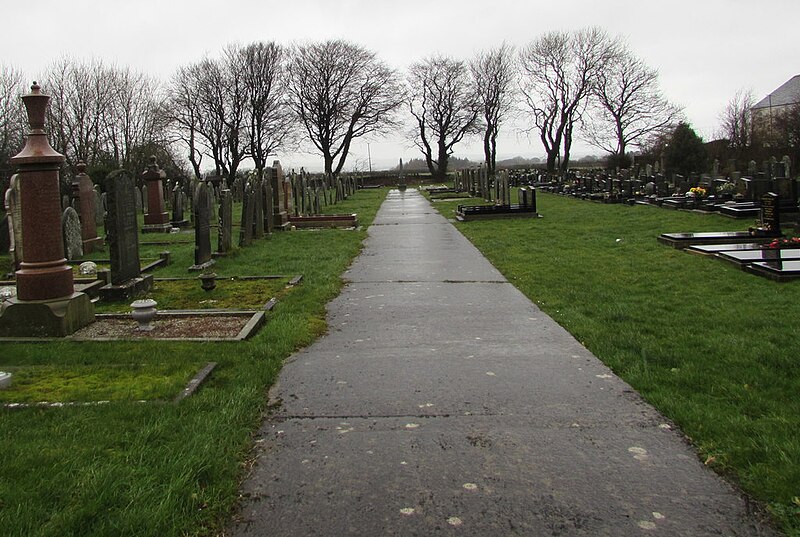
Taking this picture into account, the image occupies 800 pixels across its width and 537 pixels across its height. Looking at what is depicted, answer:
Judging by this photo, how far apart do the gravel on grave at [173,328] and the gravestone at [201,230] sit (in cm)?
405

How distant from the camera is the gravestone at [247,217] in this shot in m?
14.2

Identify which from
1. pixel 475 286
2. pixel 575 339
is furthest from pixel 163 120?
pixel 575 339

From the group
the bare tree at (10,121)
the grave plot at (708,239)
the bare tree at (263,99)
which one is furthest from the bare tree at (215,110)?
the grave plot at (708,239)

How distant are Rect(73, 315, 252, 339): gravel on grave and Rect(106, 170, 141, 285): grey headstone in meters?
1.53

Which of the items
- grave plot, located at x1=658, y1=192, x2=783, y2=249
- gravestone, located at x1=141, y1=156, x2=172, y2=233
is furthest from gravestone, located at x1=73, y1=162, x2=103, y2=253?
grave plot, located at x1=658, y1=192, x2=783, y2=249

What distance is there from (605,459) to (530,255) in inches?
357

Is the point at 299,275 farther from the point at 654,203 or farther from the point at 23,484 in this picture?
the point at 654,203

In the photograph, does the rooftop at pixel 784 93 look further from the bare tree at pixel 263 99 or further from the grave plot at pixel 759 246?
the grave plot at pixel 759 246

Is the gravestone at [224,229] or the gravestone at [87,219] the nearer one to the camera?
the gravestone at [224,229]

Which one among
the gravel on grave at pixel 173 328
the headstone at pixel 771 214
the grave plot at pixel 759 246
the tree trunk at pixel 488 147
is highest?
the tree trunk at pixel 488 147

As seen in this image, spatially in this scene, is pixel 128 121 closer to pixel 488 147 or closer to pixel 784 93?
pixel 488 147

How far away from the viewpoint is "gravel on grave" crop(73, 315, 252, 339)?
6.40 m

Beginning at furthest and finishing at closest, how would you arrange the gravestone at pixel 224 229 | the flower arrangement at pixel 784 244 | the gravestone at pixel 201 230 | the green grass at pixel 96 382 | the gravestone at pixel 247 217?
1. the gravestone at pixel 247 217
2. the gravestone at pixel 224 229
3. the gravestone at pixel 201 230
4. the flower arrangement at pixel 784 244
5. the green grass at pixel 96 382

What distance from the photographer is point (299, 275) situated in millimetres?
10156
